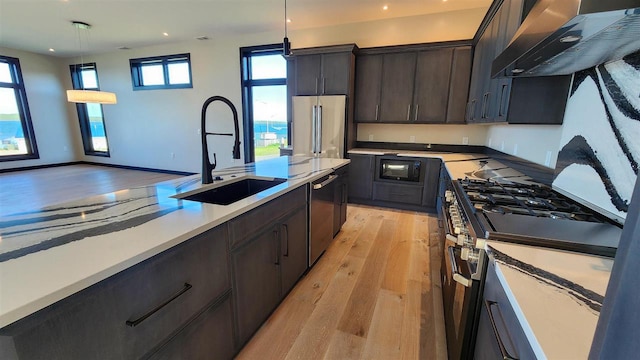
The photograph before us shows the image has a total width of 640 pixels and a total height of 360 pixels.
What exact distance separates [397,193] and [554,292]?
11.1 ft

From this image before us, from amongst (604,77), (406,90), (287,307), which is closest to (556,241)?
(604,77)

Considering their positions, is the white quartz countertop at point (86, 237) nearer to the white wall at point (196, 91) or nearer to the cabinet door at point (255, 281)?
the cabinet door at point (255, 281)

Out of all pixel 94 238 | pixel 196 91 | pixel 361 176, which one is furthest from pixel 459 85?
pixel 196 91

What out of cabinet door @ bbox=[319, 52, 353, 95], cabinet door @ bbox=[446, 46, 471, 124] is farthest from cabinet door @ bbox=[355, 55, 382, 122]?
cabinet door @ bbox=[446, 46, 471, 124]

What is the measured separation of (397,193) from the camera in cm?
401

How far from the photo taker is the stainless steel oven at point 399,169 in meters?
3.85

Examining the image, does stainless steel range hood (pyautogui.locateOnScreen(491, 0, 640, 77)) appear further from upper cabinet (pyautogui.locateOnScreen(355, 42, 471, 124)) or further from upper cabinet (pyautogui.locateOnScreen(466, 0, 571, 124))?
upper cabinet (pyautogui.locateOnScreen(355, 42, 471, 124))

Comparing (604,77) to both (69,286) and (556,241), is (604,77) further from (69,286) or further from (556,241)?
(69,286)

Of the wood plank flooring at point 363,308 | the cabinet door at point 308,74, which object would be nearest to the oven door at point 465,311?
the wood plank flooring at point 363,308

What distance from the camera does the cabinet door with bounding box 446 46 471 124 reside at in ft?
12.1

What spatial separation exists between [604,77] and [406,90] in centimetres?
283

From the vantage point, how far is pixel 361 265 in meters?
2.50

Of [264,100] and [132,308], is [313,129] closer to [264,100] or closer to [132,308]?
[264,100]

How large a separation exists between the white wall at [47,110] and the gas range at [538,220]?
9.93 metres
